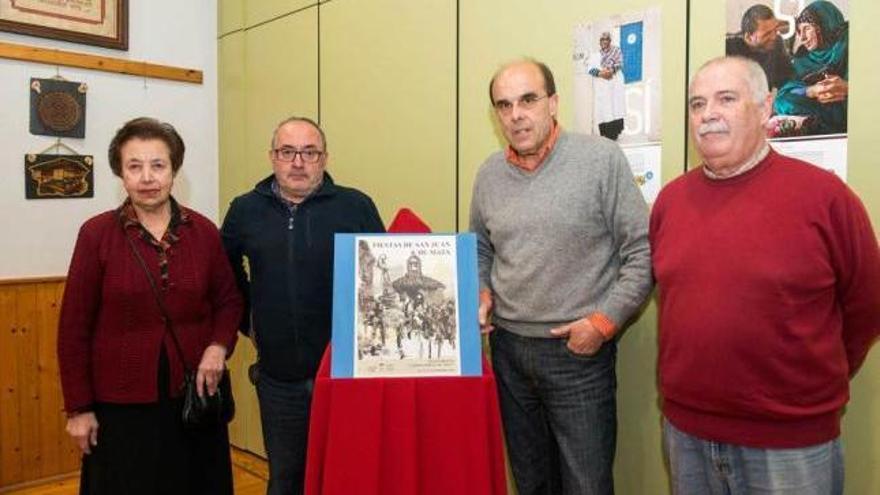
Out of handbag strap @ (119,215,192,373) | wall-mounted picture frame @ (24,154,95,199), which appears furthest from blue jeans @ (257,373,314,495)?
wall-mounted picture frame @ (24,154,95,199)

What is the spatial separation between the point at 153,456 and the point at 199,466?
0.51ft

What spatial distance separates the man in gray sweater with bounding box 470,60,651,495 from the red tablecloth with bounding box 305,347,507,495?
27 cm

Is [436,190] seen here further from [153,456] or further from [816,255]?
[816,255]

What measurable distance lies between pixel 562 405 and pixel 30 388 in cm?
281

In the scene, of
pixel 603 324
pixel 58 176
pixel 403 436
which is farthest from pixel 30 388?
pixel 603 324

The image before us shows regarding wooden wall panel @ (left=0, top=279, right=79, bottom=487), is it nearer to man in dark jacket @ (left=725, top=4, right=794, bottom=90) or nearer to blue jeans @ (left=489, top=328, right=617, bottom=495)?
blue jeans @ (left=489, top=328, right=617, bottom=495)

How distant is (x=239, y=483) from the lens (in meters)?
3.51

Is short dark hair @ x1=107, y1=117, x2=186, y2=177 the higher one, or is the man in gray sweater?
short dark hair @ x1=107, y1=117, x2=186, y2=177

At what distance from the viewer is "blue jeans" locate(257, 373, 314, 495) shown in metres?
2.26

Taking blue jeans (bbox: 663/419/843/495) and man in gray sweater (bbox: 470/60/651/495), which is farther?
man in gray sweater (bbox: 470/60/651/495)

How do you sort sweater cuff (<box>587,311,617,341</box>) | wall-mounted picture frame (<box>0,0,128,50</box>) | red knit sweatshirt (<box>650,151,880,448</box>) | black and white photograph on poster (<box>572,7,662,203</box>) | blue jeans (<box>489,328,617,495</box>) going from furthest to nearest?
wall-mounted picture frame (<box>0,0,128,50</box>), black and white photograph on poster (<box>572,7,662,203</box>), blue jeans (<box>489,328,617,495</box>), sweater cuff (<box>587,311,617,341</box>), red knit sweatshirt (<box>650,151,880,448</box>)

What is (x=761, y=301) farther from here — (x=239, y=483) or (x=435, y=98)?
(x=239, y=483)

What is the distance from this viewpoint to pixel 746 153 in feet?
5.02

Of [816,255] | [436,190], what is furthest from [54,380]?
[816,255]
